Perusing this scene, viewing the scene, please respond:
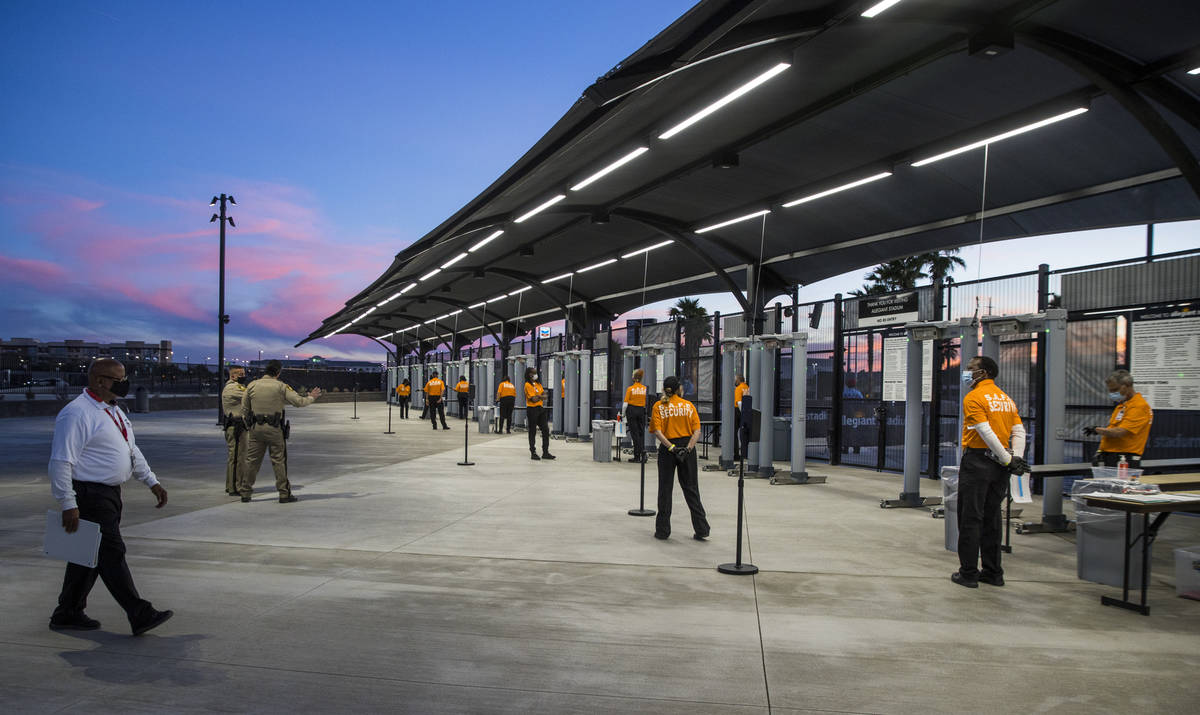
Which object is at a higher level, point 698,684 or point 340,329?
point 340,329

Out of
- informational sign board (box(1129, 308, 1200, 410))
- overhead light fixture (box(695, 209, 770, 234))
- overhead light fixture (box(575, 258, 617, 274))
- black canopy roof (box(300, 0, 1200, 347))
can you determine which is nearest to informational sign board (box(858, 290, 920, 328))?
black canopy roof (box(300, 0, 1200, 347))

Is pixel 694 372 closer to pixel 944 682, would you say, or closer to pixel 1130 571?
pixel 1130 571

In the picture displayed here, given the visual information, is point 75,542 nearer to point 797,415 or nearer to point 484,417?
point 797,415

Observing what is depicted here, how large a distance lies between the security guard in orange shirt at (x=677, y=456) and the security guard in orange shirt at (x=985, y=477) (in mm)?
2599

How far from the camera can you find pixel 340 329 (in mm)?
45219

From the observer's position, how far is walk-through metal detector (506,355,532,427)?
27234 millimetres

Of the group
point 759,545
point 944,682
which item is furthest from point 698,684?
point 759,545

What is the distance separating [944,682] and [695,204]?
13255 mm

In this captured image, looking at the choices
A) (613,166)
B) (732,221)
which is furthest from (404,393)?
(613,166)

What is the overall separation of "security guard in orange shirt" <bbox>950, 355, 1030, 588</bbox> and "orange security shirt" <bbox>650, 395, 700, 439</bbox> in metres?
2.66

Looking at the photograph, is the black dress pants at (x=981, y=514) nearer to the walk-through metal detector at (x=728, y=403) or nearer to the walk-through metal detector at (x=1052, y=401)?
the walk-through metal detector at (x=1052, y=401)

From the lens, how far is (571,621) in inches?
203

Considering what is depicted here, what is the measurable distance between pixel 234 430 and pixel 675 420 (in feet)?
22.9

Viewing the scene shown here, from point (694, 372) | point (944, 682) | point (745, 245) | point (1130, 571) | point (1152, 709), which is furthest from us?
point (694, 372)
